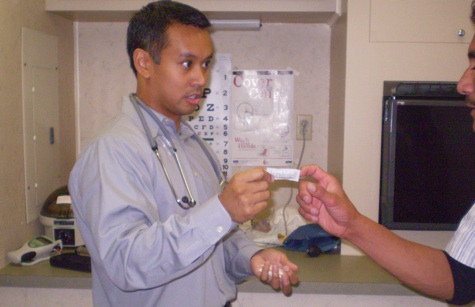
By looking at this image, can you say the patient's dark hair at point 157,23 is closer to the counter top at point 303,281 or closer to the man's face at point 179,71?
the man's face at point 179,71

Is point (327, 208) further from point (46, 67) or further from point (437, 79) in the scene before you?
point (46, 67)

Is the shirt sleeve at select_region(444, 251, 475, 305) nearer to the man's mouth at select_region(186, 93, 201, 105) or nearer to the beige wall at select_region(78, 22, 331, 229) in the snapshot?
the man's mouth at select_region(186, 93, 201, 105)

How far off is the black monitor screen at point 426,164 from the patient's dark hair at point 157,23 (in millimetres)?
966

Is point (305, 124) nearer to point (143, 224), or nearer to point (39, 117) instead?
point (39, 117)

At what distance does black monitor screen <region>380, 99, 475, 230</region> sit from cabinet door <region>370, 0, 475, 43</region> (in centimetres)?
27

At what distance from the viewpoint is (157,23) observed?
1.34 m

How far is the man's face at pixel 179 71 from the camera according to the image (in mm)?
1335

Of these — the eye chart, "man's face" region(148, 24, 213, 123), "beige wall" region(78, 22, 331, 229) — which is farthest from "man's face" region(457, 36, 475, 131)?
the eye chart

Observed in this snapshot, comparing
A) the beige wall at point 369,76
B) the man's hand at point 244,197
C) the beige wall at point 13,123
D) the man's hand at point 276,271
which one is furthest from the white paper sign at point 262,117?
the man's hand at point 244,197

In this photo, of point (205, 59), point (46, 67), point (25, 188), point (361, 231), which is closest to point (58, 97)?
point (46, 67)

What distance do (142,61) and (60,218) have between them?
104 centimetres

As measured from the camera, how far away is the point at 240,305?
1918 millimetres

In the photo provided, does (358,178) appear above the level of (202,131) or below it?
below

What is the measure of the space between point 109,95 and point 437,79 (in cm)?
158
